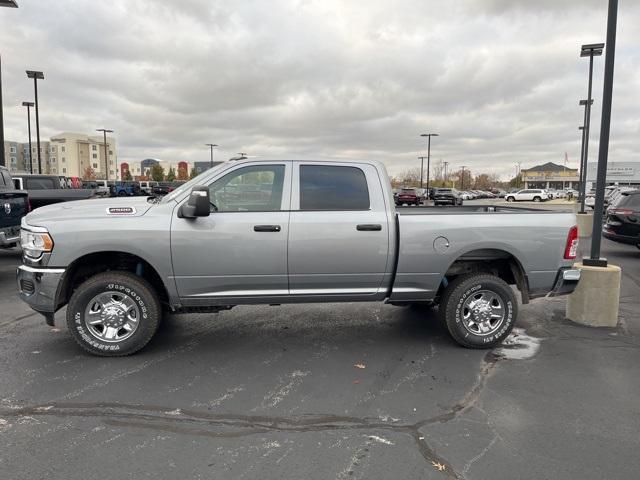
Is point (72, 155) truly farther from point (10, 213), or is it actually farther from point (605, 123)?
point (605, 123)

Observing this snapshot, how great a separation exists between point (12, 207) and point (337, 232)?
23.3ft

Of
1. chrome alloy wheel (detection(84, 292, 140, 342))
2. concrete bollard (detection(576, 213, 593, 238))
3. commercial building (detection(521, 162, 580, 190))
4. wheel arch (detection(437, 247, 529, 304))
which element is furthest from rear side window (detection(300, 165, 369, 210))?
commercial building (detection(521, 162, 580, 190))

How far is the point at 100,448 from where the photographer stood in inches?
123

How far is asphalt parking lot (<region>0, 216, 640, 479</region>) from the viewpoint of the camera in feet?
9.80

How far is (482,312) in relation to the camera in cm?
511

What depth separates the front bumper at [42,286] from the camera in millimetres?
4520

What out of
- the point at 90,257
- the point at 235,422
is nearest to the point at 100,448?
the point at 235,422

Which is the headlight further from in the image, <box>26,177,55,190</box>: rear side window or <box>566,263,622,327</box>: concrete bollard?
<box>26,177,55,190</box>: rear side window

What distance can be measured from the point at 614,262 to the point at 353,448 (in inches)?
397

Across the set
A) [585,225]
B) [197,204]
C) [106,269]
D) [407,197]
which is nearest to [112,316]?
[106,269]

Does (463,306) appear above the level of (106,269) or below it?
below

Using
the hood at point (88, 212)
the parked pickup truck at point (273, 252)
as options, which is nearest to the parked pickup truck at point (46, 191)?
the hood at point (88, 212)

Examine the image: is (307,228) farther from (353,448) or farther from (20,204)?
(20,204)

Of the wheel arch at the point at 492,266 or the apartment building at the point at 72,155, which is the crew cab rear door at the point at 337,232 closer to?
the wheel arch at the point at 492,266
